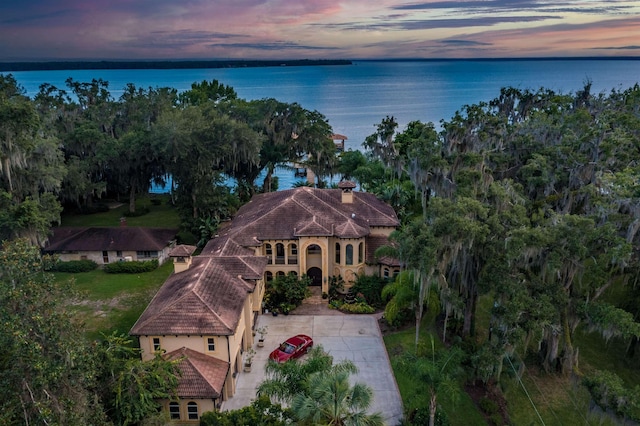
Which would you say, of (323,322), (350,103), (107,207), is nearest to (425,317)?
(323,322)

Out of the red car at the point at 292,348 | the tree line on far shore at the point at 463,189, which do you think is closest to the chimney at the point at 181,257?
the red car at the point at 292,348

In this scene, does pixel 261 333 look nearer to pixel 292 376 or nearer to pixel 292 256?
pixel 292 256

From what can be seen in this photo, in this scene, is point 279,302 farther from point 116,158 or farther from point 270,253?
point 116,158

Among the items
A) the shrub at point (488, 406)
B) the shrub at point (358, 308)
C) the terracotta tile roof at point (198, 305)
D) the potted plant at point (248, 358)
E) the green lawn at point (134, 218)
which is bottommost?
the potted plant at point (248, 358)

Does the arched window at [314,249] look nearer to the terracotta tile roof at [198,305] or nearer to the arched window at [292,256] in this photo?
the arched window at [292,256]

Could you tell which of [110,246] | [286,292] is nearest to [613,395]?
[286,292]

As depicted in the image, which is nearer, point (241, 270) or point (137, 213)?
point (241, 270)

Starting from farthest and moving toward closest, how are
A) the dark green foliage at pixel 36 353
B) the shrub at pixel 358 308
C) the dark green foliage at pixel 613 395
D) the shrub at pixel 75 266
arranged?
1. the shrub at pixel 75 266
2. the shrub at pixel 358 308
3. the dark green foliage at pixel 613 395
4. the dark green foliage at pixel 36 353
